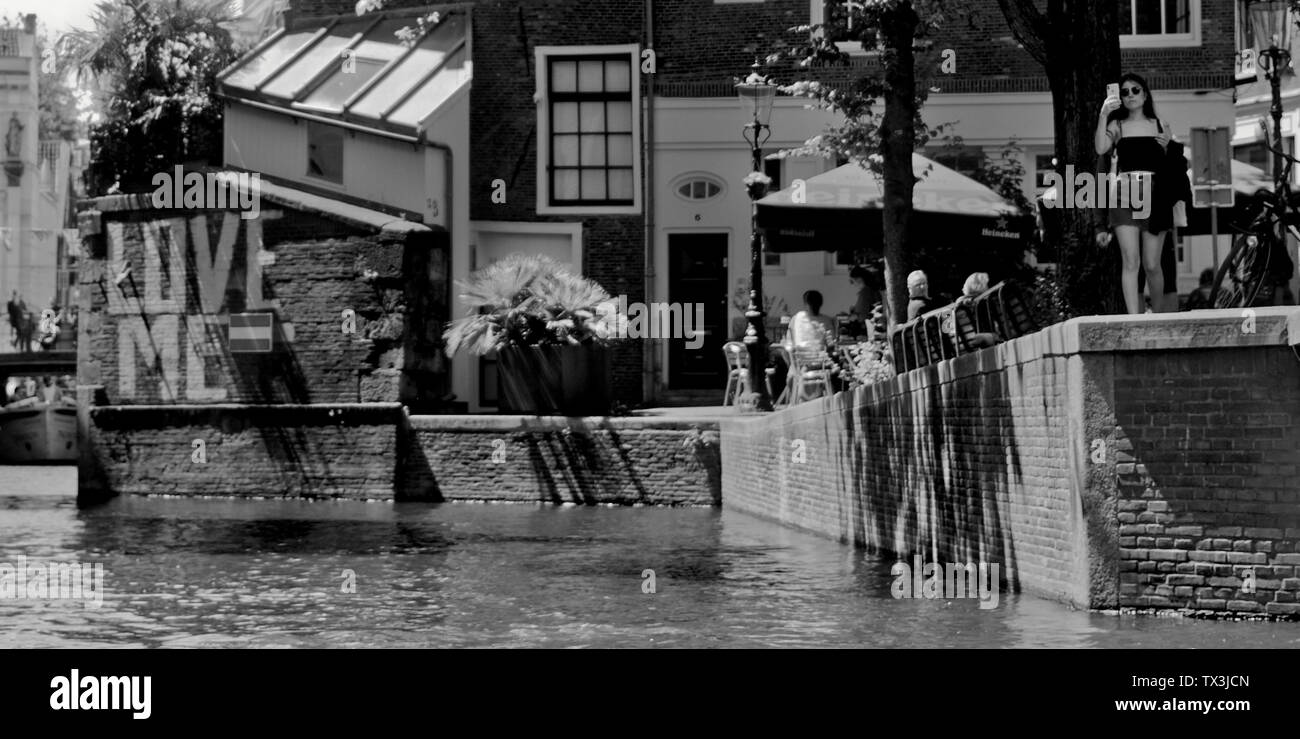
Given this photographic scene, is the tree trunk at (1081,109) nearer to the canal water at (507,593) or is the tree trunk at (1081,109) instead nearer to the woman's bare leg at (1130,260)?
the woman's bare leg at (1130,260)

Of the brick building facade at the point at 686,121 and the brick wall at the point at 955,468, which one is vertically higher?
the brick building facade at the point at 686,121

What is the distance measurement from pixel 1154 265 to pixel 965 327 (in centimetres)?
174

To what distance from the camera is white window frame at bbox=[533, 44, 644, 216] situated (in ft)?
92.8

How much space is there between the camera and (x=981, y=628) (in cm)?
1043

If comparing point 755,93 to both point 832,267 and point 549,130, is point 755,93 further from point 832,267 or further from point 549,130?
point 549,130

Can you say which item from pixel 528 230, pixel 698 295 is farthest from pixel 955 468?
pixel 528 230

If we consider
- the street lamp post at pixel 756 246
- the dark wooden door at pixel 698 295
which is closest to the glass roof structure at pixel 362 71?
Result: the dark wooden door at pixel 698 295

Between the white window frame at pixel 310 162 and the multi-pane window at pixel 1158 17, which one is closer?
the multi-pane window at pixel 1158 17

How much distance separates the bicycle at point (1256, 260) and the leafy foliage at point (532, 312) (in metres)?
11.3

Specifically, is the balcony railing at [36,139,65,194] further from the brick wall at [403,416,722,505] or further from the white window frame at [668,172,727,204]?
the brick wall at [403,416,722,505]

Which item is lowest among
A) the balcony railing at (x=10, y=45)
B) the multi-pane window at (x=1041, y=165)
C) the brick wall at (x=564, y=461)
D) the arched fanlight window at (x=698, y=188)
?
the brick wall at (x=564, y=461)

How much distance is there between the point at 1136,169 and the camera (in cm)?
1212

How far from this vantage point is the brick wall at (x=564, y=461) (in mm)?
22516

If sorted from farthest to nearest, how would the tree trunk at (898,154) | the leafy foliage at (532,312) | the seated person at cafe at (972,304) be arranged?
the leafy foliage at (532,312), the tree trunk at (898,154), the seated person at cafe at (972,304)
